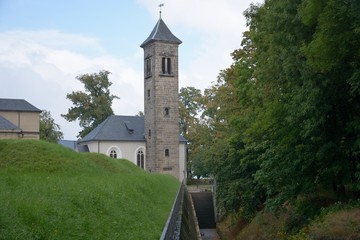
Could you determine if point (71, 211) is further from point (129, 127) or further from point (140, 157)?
point (129, 127)

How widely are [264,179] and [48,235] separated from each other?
14.2 m

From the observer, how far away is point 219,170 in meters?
35.8

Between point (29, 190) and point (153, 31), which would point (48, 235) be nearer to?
point (29, 190)

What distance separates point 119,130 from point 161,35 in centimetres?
1367

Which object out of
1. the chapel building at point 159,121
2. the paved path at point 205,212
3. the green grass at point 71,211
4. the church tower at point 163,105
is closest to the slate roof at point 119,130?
the chapel building at point 159,121

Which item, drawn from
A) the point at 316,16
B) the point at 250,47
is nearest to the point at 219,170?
the point at 250,47

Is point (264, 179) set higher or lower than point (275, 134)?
lower

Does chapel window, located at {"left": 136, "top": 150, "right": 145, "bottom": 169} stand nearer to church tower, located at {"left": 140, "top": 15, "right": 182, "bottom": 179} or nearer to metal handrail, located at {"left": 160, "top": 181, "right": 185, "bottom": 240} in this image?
church tower, located at {"left": 140, "top": 15, "right": 182, "bottom": 179}

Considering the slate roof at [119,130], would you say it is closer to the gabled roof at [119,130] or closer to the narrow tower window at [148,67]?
the gabled roof at [119,130]

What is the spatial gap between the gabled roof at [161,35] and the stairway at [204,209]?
63.4 ft

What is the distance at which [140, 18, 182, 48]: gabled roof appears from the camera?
2527 inches

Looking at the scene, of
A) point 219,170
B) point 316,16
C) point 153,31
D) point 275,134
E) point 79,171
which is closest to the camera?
point 316,16

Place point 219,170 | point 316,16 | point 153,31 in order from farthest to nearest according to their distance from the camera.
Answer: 1. point 153,31
2. point 219,170
3. point 316,16

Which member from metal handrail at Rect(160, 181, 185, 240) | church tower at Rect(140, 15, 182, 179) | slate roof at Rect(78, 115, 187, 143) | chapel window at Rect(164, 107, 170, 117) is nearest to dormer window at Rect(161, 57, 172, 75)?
church tower at Rect(140, 15, 182, 179)
